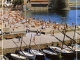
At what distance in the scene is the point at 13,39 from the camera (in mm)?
37094

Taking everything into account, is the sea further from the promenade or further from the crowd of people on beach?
the promenade

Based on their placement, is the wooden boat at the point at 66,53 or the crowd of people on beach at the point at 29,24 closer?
the wooden boat at the point at 66,53

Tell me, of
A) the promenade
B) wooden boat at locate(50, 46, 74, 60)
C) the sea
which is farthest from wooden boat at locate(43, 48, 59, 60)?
the sea

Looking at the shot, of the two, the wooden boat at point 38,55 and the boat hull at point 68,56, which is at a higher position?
the wooden boat at point 38,55

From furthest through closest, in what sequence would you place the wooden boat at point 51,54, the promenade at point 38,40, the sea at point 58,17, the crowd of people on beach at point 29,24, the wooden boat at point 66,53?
the sea at point 58,17, the crowd of people on beach at point 29,24, the promenade at point 38,40, the wooden boat at point 66,53, the wooden boat at point 51,54

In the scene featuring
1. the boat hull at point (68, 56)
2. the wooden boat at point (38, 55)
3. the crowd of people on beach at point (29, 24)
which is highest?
the crowd of people on beach at point (29, 24)

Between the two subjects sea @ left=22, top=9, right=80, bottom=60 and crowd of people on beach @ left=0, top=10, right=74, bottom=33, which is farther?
sea @ left=22, top=9, right=80, bottom=60

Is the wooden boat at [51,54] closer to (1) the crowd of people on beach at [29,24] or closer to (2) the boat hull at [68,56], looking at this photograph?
(2) the boat hull at [68,56]

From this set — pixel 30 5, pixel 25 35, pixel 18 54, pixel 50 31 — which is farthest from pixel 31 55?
pixel 30 5

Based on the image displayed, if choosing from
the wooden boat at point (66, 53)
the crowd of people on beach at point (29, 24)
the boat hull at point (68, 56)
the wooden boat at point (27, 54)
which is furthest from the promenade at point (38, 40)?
the crowd of people on beach at point (29, 24)

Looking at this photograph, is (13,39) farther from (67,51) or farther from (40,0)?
(40,0)

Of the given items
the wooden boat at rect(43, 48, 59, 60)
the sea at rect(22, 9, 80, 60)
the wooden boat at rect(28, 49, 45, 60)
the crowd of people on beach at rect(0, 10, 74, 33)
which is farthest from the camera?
the sea at rect(22, 9, 80, 60)

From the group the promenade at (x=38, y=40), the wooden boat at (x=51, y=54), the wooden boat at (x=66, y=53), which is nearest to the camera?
the wooden boat at (x=51, y=54)

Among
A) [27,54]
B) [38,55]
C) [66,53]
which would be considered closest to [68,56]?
[66,53]
